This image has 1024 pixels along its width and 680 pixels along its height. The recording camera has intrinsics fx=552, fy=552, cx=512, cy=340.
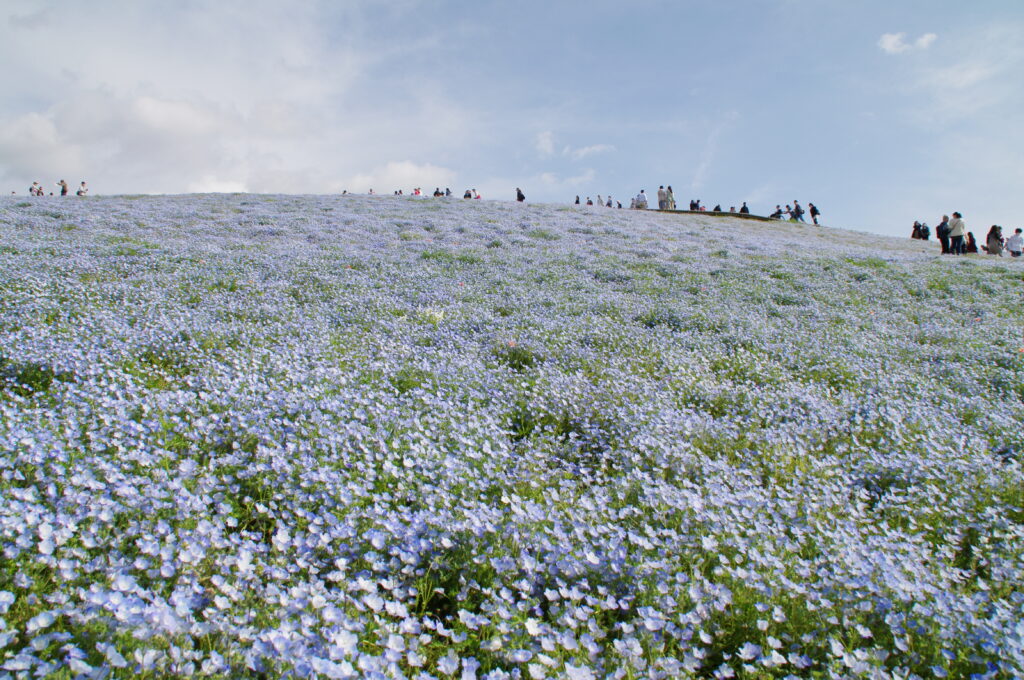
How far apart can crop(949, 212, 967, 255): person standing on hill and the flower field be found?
2203 centimetres

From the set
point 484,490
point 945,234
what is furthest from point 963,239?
point 484,490

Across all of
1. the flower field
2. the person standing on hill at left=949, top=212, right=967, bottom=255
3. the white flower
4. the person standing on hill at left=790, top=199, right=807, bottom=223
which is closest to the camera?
the white flower

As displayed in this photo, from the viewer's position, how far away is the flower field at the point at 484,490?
9.34ft

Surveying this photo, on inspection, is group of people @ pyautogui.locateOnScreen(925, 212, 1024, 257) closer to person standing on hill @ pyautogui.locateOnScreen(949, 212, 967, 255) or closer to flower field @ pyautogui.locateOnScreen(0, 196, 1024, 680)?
person standing on hill @ pyautogui.locateOnScreen(949, 212, 967, 255)

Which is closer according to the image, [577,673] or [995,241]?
[577,673]

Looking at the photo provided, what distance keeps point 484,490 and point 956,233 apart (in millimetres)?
32379

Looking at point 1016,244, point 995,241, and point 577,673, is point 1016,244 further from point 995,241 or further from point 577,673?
point 577,673

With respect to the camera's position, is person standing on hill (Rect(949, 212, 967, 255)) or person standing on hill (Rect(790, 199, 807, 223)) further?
person standing on hill (Rect(790, 199, 807, 223))

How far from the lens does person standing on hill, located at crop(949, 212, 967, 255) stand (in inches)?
1066

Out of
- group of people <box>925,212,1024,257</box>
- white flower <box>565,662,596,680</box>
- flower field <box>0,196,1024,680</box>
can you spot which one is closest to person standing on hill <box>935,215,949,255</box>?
group of people <box>925,212,1024,257</box>

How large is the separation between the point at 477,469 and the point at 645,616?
1873 millimetres

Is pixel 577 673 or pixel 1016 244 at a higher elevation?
pixel 1016 244

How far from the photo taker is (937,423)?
6.34 metres

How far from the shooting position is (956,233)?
89.2 ft
